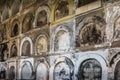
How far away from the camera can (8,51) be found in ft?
21.5

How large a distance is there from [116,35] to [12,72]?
3598mm

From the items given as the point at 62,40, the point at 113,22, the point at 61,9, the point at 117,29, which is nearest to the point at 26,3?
the point at 61,9

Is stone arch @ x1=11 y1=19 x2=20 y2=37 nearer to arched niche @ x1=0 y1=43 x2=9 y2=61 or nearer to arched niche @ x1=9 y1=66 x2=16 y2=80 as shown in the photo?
arched niche @ x1=0 y1=43 x2=9 y2=61

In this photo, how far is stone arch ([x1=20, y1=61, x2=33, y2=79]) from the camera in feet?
17.5

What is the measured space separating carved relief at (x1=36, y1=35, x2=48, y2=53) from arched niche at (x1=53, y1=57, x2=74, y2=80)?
0.58 m

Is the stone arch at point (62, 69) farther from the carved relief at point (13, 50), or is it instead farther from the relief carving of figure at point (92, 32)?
the carved relief at point (13, 50)

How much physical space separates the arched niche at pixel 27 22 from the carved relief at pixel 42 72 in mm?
1112

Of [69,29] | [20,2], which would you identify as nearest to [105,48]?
[69,29]

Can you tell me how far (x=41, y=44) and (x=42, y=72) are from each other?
2.11 feet

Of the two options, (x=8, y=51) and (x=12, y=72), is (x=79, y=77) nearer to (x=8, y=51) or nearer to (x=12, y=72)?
(x=12, y=72)

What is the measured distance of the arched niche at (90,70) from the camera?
371 centimetres

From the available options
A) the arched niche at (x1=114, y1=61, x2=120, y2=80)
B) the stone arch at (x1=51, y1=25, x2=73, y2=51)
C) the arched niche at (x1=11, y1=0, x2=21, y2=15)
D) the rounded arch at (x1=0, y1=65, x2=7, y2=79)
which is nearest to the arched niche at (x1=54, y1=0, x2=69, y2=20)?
the stone arch at (x1=51, y1=25, x2=73, y2=51)

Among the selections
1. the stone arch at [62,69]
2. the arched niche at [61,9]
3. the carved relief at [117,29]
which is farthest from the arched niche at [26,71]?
the carved relief at [117,29]

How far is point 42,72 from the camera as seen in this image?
495 cm
